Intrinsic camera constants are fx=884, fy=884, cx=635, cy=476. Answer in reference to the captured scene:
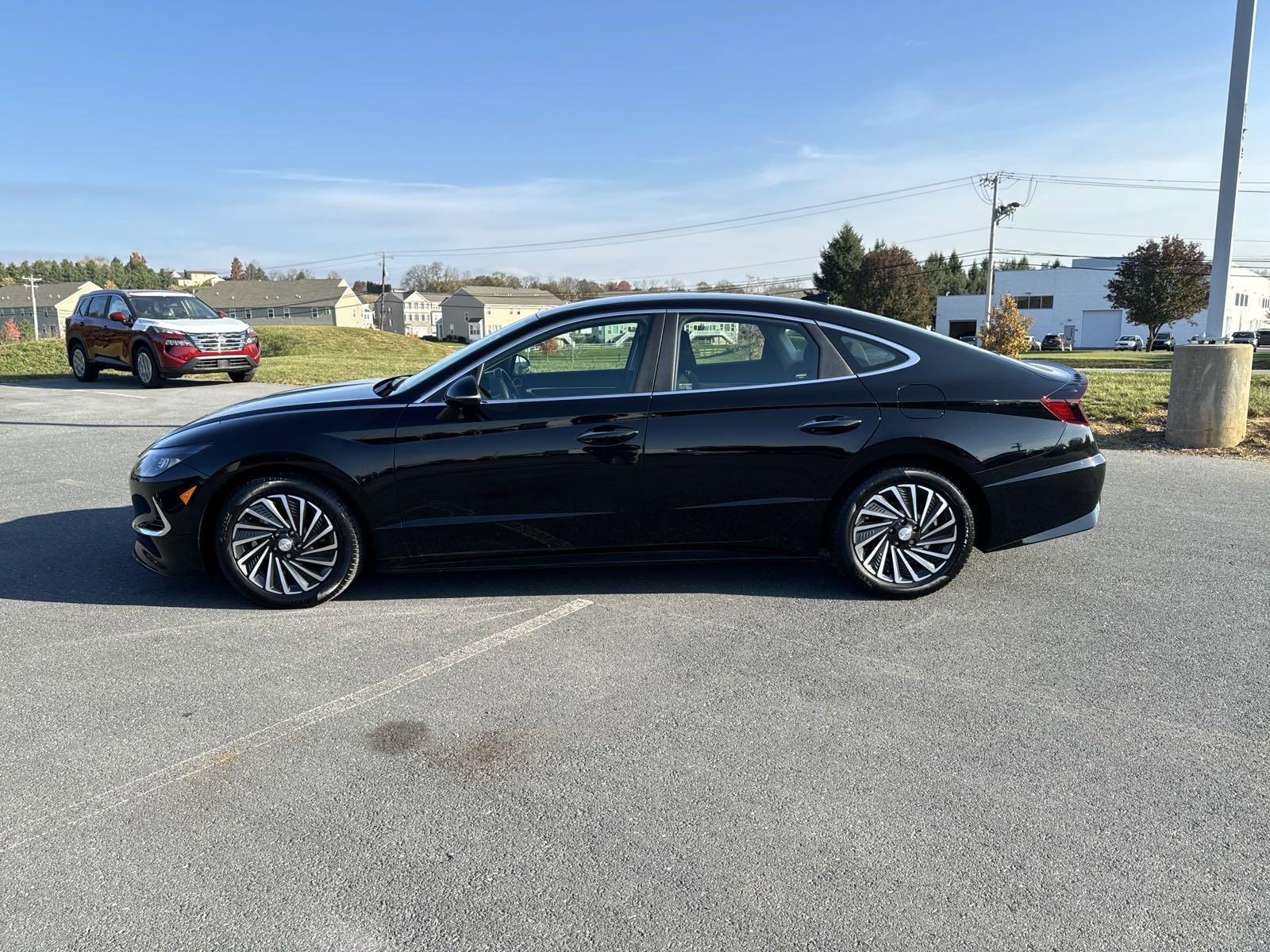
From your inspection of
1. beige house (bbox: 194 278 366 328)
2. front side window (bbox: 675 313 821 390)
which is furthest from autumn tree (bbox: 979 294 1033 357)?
beige house (bbox: 194 278 366 328)

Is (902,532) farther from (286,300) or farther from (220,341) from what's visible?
(286,300)

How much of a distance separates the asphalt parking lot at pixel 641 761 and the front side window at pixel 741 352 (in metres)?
1.21

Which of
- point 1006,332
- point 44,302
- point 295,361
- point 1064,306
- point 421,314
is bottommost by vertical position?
point 295,361

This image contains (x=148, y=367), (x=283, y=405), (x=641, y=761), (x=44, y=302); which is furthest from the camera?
(x=44, y=302)

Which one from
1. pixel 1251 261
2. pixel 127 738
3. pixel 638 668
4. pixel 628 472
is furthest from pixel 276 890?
pixel 1251 261

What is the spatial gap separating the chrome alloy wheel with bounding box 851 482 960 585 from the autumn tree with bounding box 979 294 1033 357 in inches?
1686

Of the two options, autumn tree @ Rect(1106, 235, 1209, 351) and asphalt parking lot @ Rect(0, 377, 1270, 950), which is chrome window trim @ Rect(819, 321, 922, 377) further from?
autumn tree @ Rect(1106, 235, 1209, 351)

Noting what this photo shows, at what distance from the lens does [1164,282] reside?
6731 centimetres

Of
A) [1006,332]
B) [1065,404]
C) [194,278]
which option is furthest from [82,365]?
[194,278]

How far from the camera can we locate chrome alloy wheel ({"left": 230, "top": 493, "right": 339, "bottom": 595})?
465cm

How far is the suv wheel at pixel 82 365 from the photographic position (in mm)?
18047

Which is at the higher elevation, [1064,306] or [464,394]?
[1064,306]

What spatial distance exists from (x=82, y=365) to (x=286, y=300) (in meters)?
82.5

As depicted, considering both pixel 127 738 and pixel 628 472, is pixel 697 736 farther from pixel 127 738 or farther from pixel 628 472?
pixel 127 738
